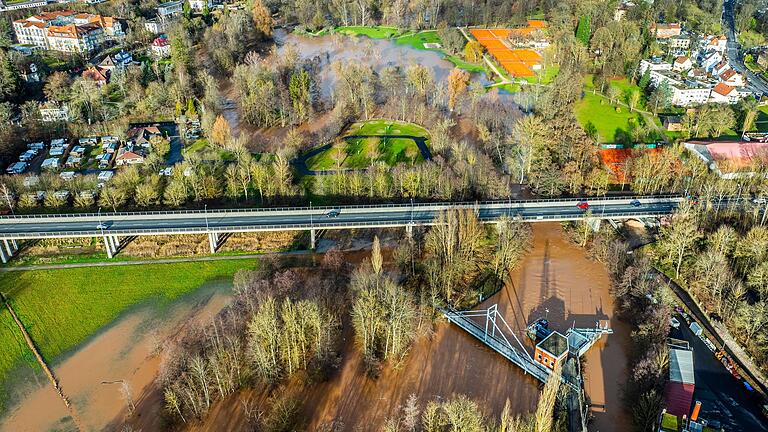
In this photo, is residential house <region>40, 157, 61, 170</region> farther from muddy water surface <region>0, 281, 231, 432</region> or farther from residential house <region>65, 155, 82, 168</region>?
muddy water surface <region>0, 281, 231, 432</region>

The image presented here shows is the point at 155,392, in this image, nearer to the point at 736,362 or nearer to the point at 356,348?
the point at 356,348

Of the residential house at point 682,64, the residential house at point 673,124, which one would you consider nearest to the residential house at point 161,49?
the residential house at point 673,124

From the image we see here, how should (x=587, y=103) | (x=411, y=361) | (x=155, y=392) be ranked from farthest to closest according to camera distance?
(x=587, y=103) < (x=411, y=361) < (x=155, y=392)

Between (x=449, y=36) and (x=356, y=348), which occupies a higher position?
(x=449, y=36)

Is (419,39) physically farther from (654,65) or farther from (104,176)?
(104,176)

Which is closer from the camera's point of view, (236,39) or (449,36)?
(236,39)

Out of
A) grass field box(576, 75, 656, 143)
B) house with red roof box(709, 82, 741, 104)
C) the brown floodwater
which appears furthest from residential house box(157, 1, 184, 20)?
house with red roof box(709, 82, 741, 104)

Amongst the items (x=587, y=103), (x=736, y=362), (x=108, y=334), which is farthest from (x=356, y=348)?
(x=587, y=103)
